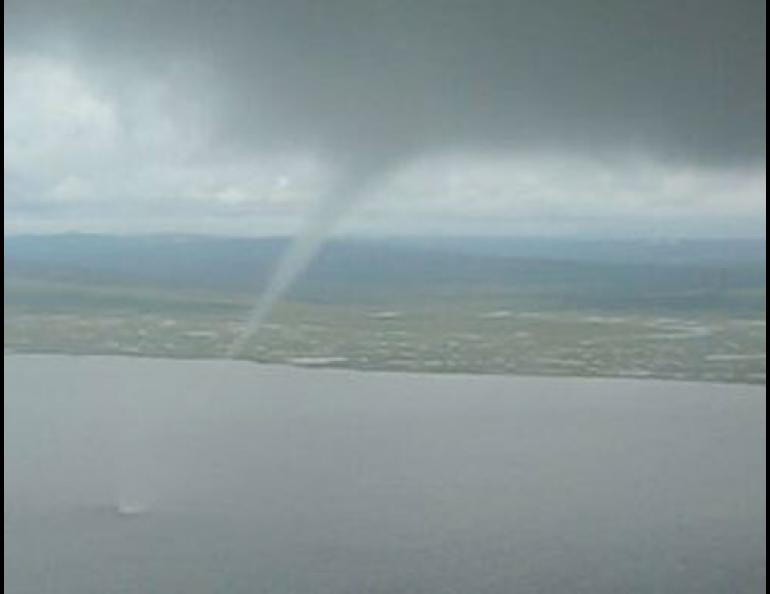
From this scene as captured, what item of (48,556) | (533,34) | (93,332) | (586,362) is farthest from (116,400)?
(533,34)

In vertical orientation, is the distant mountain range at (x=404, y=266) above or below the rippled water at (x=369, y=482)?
above

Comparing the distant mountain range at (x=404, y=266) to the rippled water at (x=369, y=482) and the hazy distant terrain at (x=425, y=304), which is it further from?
the rippled water at (x=369, y=482)

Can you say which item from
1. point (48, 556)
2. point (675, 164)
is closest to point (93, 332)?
point (48, 556)

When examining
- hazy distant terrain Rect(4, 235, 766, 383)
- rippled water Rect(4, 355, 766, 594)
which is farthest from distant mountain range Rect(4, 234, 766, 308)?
rippled water Rect(4, 355, 766, 594)

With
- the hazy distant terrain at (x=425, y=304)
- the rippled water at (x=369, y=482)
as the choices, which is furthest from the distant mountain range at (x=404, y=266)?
the rippled water at (x=369, y=482)

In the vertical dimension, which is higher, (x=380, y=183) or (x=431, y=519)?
(x=380, y=183)

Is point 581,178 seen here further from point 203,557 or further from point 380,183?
point 203,557

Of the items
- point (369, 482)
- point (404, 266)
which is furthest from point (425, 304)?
point (369, 482)

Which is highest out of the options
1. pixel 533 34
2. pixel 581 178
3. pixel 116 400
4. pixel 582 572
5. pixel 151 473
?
pixel 533 34
